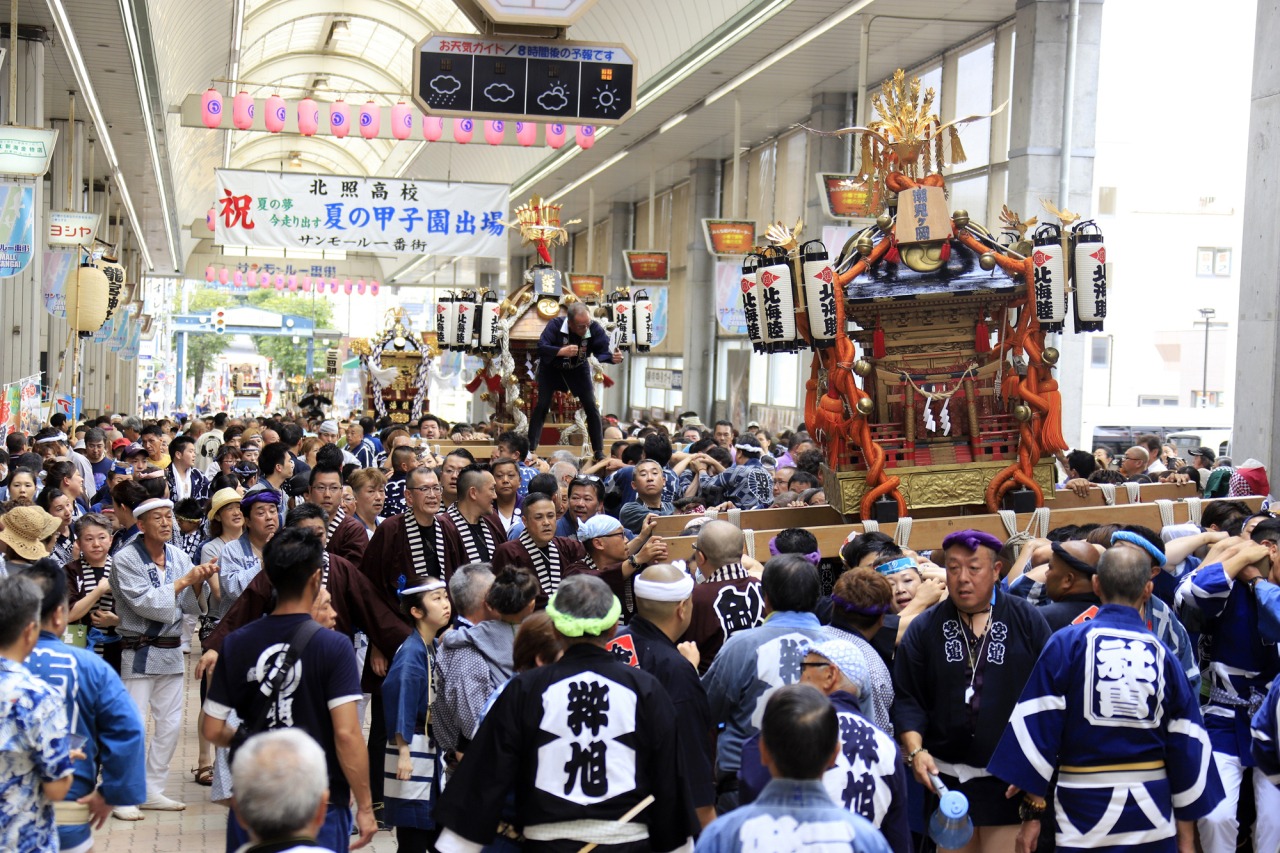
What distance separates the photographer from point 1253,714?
5.44 meters

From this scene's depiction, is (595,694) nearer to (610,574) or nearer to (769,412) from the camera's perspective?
(610,574)

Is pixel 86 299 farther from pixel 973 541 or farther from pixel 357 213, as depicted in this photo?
pixel 973 541

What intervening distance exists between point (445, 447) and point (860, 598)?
10.5m

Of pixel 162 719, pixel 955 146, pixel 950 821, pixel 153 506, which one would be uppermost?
pixel 955 146

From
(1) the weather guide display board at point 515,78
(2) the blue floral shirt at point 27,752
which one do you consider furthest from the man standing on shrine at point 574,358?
(2) the blue floral shirt at point 27,752

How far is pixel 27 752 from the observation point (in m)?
3.75

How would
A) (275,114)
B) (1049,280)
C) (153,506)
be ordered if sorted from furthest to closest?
(275,114)
(1049,280)
(153,506)

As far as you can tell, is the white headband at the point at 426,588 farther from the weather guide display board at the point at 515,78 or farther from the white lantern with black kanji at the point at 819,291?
the weather guide display board at the point at 515,78

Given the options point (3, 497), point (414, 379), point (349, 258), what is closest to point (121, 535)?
point (3, 497)

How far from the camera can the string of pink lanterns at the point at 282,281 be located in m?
37.5

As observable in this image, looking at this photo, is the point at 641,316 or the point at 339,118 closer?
the point at 641,316

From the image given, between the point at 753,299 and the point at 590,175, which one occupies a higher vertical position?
the point at 590,175

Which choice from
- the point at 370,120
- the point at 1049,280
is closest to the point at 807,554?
the point at 1049,280

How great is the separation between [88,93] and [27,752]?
18.4 m
